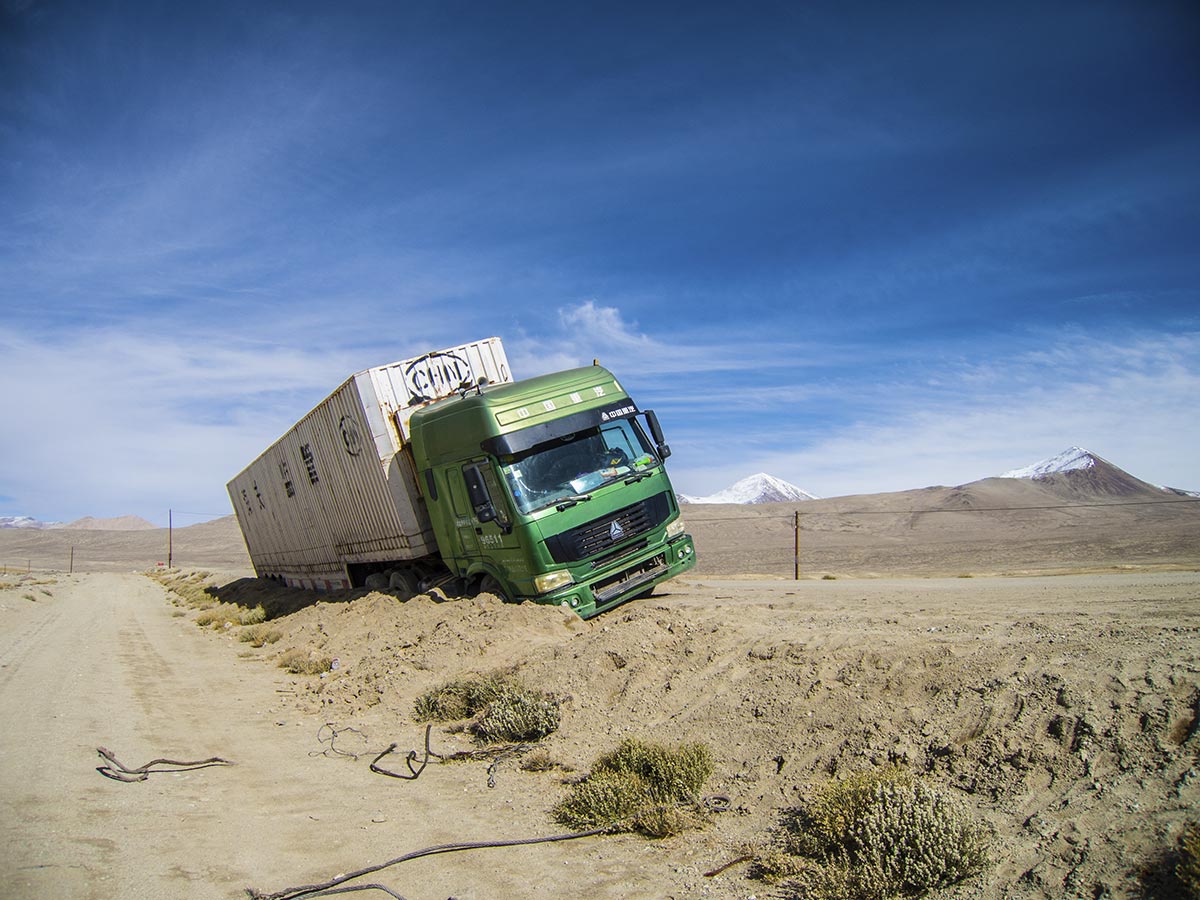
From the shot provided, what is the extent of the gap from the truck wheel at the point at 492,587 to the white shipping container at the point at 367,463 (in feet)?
6.30

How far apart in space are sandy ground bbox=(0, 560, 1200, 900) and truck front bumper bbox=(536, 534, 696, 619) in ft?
0.84

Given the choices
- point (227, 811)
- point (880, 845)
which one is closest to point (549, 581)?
point (227, 811)

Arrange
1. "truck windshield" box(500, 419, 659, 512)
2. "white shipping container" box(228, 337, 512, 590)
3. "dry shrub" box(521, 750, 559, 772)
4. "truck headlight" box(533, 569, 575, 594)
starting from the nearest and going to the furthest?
"dry shrub" box(521, 750, 559, 772) < "truck headlight" box(533, 569, 575, 594) < "truck windshield" box(500, 419, 659, 512) < "white shipping container" box(228, 337, 512, 590)

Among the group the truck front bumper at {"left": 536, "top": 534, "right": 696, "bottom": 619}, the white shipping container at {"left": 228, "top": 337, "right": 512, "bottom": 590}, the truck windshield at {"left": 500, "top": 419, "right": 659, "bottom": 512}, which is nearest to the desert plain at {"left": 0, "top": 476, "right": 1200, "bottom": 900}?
the truck front bumper at {"left": 536, "top": 534, "right": 696, "bottom": 619}

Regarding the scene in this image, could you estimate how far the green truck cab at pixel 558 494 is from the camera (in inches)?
367

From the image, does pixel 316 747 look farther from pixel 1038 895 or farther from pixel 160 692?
pixel 1038 895

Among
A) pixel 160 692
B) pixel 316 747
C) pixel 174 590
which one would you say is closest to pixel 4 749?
pixel 316 747

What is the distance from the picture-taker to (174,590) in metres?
36.5

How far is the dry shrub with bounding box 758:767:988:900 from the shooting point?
3.52 meters

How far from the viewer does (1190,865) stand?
290 centimetres

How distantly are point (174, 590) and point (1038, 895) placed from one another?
4129 cm

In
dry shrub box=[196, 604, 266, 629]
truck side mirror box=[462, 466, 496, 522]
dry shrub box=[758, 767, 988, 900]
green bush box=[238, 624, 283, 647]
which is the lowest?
dry shrub box=[758, 767, 988, 900]

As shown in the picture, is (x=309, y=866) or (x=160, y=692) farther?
(x=160, y=692)

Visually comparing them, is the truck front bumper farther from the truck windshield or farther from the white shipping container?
the white shipping container
